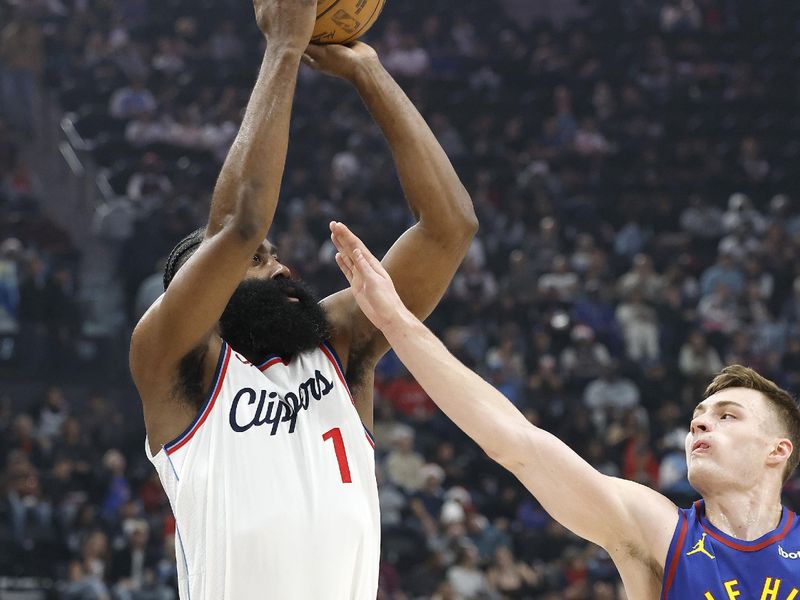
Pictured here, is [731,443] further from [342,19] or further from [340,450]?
[342,19]

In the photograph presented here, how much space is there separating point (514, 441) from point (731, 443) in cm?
58

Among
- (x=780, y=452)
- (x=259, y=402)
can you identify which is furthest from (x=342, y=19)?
(x=780, y=452)

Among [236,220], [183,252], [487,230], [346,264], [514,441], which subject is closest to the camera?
[236,220]

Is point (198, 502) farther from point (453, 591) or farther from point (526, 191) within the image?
point (526, 191)

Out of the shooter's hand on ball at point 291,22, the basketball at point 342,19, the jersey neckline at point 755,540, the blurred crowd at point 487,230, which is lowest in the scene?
the jersey neckline at point 755,540

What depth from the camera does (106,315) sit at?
13.2m

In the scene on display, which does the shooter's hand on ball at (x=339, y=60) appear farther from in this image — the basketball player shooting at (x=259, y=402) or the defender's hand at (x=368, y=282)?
the defender's hand at (x=368, y=282)

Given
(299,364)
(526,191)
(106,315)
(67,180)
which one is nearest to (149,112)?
(67,180)

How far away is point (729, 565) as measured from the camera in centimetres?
305

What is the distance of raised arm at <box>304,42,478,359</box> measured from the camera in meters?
3.37

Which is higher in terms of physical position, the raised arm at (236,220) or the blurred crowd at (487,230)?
→ the blurred crowd at (487,230)

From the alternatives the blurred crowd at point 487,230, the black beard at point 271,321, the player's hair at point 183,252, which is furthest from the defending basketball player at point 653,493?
the blurred crowd at point 487,230

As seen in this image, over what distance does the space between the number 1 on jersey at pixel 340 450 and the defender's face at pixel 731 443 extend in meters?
0.90

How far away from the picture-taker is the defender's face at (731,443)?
3156mm
